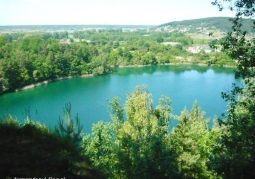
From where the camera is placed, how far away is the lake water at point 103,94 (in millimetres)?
26609

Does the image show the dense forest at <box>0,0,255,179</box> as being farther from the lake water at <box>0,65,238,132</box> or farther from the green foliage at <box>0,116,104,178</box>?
the lake water at <box>0,65,238,132</box>

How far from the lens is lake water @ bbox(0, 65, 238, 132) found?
26.6 metres

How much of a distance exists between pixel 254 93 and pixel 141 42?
3272 inches

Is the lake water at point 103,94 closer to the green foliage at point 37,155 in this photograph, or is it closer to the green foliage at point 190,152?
the green foliage at point 190,152

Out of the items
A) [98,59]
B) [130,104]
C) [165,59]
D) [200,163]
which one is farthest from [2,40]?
[200,163]

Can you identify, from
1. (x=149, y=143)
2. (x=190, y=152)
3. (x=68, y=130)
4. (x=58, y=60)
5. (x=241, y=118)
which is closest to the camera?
(x=241, y=118)

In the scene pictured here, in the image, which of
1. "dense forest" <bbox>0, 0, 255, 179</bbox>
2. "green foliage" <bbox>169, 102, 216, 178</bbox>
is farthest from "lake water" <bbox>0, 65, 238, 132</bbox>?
"green foliage" <bbox>169, 102, 216, 178</bbox>

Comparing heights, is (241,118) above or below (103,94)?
above

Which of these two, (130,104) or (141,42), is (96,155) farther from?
(141,42)

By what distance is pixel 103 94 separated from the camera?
34.7 meters

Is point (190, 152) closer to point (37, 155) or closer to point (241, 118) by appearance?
point (241, 118)

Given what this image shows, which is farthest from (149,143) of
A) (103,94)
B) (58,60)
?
(58,60)

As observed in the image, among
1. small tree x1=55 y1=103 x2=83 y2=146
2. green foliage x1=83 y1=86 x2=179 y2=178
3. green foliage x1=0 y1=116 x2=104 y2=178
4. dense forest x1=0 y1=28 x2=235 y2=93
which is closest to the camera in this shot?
green foliage x1=0 y1=116 x2=104 y2=178

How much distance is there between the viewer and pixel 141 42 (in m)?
85.2
